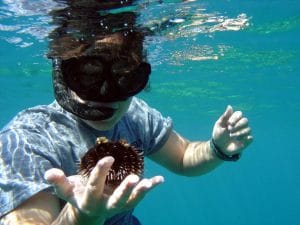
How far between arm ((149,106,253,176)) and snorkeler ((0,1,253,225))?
1 cm

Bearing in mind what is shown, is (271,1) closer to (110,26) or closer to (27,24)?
(110,26)

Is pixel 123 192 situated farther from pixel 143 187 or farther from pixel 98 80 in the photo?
pixel 98 80

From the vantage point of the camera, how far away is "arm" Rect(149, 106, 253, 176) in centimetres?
513

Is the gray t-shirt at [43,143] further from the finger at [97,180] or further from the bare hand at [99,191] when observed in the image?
the finger at [97,180]

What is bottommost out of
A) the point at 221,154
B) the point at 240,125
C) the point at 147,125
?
the point at 221,154

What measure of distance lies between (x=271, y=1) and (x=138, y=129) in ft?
27.4

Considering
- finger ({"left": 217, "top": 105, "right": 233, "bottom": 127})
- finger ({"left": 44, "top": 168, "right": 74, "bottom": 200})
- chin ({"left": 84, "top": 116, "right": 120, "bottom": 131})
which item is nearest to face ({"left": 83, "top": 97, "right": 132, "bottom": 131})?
chin ({"left": 84, "top": 116, "right": 120, "bottom": 131})

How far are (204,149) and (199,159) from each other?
20cm

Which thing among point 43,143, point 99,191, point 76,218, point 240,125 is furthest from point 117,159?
point 240,125

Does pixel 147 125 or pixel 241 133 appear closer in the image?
pixel 241 133

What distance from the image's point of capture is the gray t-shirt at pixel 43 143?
142 inches

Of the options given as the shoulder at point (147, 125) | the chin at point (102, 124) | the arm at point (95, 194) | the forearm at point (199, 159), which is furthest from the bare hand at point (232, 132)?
the arm at point (95, 194)

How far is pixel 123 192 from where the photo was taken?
277 centimetres

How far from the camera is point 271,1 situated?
11898 millimetres
